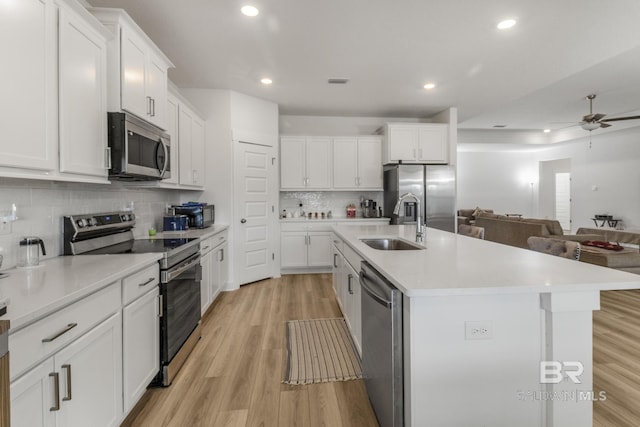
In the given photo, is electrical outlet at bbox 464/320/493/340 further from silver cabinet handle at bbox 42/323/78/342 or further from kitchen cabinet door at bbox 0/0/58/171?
kitchen cabinet door at bbox 0/0/58/171

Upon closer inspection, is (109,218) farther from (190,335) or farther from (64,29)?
(64,29)

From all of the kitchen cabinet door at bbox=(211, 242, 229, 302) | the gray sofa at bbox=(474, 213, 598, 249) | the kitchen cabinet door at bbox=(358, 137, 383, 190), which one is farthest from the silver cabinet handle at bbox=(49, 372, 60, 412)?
the gray sofa at bbox=(474, 213, 598, 249)

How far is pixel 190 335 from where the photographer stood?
8.12ft

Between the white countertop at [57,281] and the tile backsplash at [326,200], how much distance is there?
359 centimetres

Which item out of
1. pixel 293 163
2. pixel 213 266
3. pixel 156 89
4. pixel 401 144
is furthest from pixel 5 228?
pixel 401 144

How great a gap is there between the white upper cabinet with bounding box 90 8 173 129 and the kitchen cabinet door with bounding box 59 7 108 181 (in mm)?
69

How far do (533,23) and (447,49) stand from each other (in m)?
0.73

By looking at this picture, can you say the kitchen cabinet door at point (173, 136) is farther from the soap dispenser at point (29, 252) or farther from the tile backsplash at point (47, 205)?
the soap dispenser at point (29, 252)

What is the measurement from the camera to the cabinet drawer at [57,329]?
3.20 feet

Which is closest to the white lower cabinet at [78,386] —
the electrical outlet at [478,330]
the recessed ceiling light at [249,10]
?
the electrical outlet at [478,330]

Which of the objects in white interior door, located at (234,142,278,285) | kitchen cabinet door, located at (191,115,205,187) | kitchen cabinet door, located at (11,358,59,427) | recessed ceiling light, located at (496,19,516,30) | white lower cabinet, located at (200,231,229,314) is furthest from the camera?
white interior door, located at (234,142,278,285)

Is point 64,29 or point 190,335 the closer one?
point 64,29

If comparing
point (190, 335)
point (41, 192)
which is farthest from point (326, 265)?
point (41, 192)

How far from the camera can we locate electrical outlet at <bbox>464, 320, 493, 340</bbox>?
131 cm
